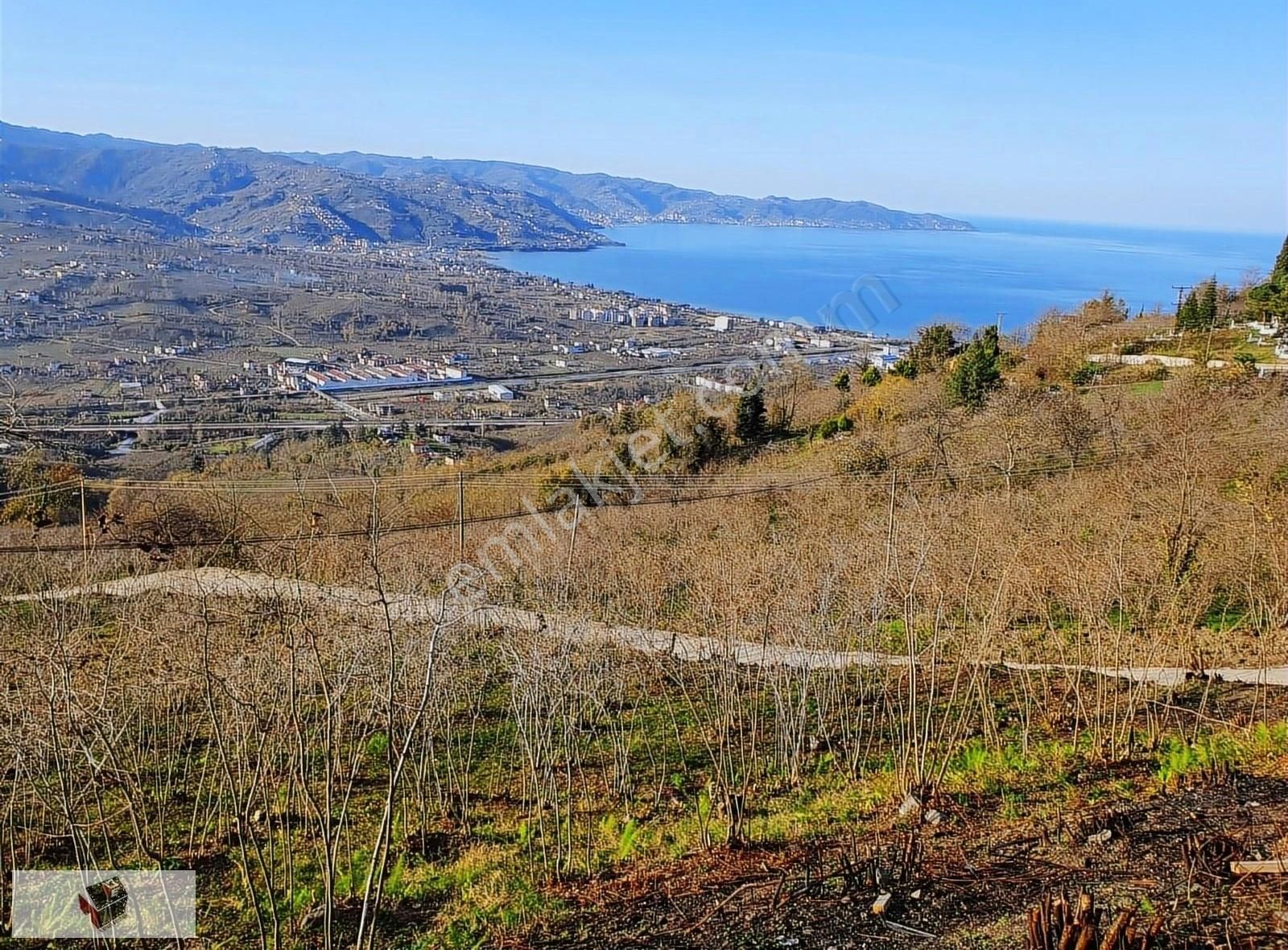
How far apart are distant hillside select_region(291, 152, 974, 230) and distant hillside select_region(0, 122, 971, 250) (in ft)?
0.98

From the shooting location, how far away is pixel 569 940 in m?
3.65

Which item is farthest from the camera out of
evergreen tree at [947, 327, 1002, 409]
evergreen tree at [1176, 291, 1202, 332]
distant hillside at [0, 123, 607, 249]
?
distant hillside at [0, 123, 607, 249]

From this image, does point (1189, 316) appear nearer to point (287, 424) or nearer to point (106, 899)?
point (287, 424)

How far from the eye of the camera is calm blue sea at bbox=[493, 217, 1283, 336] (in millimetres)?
33781

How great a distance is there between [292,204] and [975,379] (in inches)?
3191

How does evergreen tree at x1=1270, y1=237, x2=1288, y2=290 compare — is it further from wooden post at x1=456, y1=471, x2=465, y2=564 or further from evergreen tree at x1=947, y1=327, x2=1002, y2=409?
wooden post at x1=456, y1=471, x2=465, y2=564

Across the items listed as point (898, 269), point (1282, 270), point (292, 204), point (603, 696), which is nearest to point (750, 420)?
point (603, 696)

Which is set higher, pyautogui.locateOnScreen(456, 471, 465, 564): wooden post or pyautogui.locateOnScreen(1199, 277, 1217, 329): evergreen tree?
pyautogui.locateOnScreen(1199, 277, 1217, 329): evergreen tree

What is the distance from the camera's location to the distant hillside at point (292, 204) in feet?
251

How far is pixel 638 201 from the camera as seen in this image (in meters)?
138

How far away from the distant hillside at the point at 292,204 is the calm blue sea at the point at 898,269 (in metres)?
4.03

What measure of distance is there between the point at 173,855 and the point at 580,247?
91.7 meters

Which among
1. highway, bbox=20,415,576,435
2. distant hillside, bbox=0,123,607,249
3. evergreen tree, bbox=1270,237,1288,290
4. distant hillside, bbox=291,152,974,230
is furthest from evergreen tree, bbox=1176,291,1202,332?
distant hillside, bbox=0,123,607,249

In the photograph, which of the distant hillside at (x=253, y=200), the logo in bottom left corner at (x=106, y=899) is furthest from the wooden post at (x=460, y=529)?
the distant hillside at (x=253, y=200)
